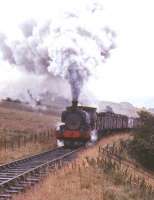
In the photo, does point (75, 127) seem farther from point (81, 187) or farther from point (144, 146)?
point (81, 187)

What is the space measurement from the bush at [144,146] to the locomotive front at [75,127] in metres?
4.28

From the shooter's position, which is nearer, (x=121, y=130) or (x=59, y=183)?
(x=59, y=183)

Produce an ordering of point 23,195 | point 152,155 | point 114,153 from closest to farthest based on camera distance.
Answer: point 23,195
point 114,153
point 152,155

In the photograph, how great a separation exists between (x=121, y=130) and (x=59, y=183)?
35.9 m

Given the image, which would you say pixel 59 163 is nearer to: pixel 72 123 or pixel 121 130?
pixel 72 123

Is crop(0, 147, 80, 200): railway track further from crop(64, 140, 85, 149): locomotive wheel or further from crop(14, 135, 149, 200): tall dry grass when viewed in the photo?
crop(64, 140, 85, 149): locomotive wheel

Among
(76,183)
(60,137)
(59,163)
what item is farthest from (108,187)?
(60,137)

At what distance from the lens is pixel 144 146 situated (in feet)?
108

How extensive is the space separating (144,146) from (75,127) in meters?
5.41

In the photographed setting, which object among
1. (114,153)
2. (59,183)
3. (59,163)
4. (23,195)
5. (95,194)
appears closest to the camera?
(23,195)

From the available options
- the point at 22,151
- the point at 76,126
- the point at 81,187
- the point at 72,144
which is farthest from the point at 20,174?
the point at 72,144

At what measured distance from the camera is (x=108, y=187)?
15.2 m

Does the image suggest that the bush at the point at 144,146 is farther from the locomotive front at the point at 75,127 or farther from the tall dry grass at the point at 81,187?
the tall dry grass at the point at 81,187

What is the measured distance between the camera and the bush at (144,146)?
3284cm
